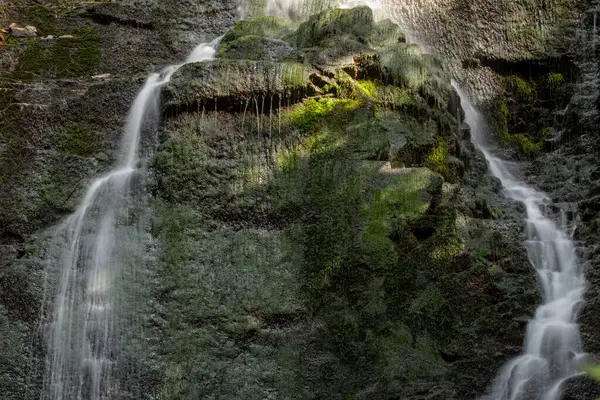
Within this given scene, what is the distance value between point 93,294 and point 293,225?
242 centimetres

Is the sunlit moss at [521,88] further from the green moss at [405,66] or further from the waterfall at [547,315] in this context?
the green moss at [405,66]

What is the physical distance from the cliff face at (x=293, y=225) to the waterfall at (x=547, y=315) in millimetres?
196

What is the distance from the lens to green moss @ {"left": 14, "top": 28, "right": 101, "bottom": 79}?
11.0 meters

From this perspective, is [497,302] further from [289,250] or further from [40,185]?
[40,185]

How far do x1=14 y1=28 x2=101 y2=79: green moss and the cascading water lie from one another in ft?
11.3

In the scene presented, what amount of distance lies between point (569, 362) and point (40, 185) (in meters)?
6.58

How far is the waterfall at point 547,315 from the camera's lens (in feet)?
21.8

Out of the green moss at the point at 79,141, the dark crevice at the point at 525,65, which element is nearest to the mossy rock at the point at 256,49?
the green moss at the point at 79,141

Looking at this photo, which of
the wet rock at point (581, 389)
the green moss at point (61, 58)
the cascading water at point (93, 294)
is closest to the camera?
the wet rock at point (581, 389)

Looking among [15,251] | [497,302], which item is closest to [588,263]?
[497,302]

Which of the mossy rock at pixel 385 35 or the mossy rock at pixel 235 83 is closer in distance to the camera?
the mossy rock at pixel 235 83

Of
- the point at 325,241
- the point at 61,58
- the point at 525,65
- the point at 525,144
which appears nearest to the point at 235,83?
the point at 325,241

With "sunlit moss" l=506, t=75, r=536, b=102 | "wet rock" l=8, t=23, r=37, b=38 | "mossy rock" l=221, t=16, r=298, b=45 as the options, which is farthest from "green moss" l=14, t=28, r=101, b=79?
"sunlit moss" l=506, t=75, r=536, b=102

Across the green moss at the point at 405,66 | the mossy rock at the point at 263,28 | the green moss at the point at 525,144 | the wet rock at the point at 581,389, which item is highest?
the mossy rock at the point at 263,28
